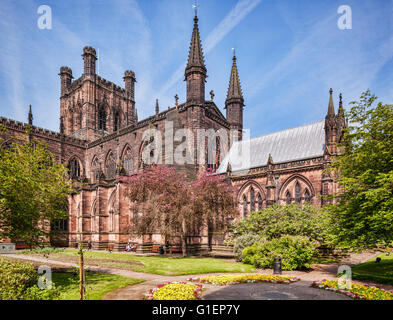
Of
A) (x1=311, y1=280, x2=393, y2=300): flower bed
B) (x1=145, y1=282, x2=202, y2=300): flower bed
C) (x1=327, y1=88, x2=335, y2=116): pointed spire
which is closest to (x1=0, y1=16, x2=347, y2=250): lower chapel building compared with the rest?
(x1=327, y1=88, x2=335, y2=116): pointed spire

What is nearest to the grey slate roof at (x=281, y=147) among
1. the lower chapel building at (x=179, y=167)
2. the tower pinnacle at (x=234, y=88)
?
the lower chapel building at (x=179, y=167)

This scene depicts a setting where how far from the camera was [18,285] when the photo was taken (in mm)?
8367

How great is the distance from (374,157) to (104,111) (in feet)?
159

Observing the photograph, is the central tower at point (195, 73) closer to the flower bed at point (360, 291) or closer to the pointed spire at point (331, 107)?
the pointed spire at point (331, 107)

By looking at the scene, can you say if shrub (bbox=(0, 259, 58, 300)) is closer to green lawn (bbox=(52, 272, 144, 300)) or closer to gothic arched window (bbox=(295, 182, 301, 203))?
green lawn (bbox=(52, 272, 144, 300))

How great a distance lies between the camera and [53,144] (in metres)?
43.0

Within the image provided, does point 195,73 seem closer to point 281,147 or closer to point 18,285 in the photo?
point 281,147

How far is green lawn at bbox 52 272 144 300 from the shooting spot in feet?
29.4

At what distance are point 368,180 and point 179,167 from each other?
65.4 feet

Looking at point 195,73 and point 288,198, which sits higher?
point 195,73

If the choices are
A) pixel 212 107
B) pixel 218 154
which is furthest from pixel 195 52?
pixel 218 154
